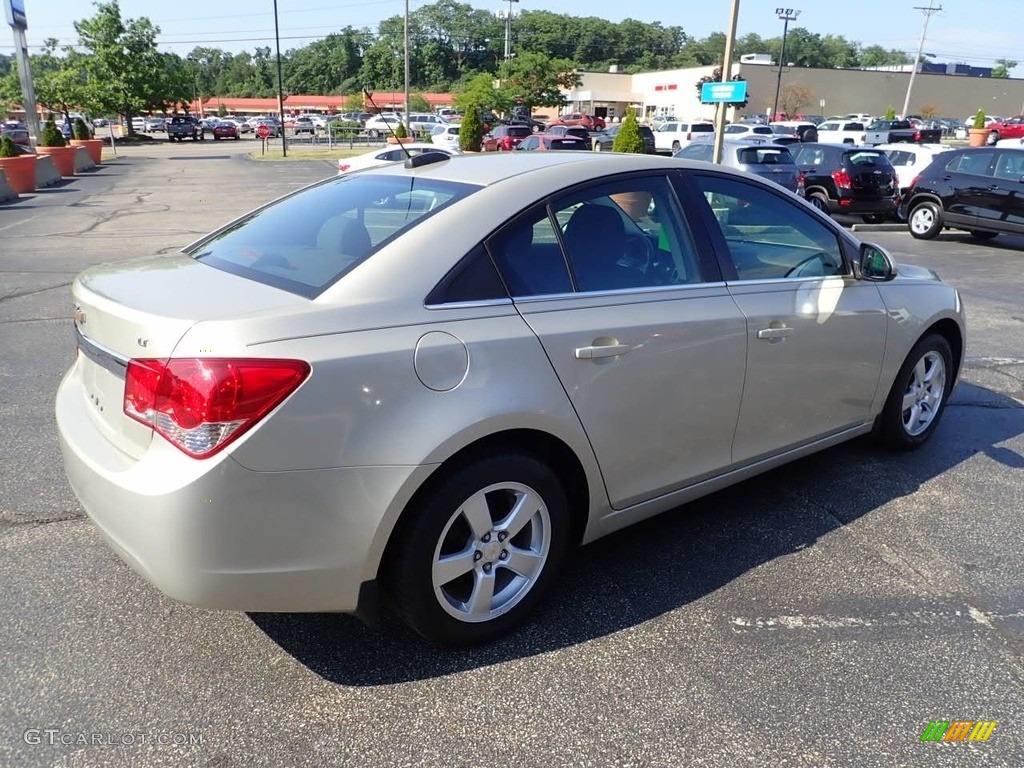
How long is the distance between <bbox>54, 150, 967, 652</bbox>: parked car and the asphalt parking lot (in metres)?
0.27

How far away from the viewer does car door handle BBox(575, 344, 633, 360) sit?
2762mm

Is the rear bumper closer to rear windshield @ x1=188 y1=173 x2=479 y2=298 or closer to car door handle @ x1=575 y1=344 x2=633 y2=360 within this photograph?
rear windshield @ x1=188 y1=173 x2=479 y2=298

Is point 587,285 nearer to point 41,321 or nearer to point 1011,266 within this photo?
point 41,321

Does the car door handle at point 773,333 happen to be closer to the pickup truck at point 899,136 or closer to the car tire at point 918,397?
the car tire at point 918,397

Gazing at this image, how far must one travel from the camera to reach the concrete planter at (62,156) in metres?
25.9

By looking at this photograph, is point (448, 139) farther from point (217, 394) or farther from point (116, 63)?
point (217, 394)

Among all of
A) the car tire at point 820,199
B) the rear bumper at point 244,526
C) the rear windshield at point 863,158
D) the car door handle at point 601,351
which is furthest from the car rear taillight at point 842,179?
the rear bumper at point 244,526

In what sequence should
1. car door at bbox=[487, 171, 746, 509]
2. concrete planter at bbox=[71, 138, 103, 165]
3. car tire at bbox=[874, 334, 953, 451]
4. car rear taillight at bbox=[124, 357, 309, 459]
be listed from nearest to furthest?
car rear taillight at bbox=[124, 357, 309, 459]
car door at bbox=[487, 171, 746, 509]
car tire at bbox=[874, 334, 953, 451]
concrete planter at bbox=[71, 138, 103, 165]

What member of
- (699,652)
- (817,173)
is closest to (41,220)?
(817,173)

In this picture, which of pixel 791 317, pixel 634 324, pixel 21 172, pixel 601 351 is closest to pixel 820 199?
pixel 791 317

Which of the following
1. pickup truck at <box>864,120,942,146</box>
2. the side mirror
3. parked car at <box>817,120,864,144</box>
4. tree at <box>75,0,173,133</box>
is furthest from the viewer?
tree at <box>75,0,173,133</box>

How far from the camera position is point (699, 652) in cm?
280

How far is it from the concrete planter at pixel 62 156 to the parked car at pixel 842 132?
29.9m

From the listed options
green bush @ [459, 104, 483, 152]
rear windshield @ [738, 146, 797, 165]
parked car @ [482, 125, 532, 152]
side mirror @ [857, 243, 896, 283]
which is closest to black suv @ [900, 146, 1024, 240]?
rear windshield @ [738, 146, 797, 165]
